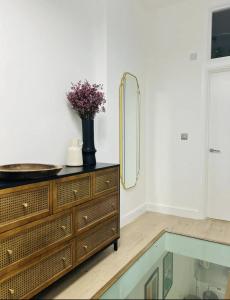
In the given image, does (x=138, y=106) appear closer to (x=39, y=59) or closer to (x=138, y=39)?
(x=138, y=39)

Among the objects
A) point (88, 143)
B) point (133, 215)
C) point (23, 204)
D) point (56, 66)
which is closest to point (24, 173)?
point (23, 204)

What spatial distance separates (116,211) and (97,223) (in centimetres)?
35

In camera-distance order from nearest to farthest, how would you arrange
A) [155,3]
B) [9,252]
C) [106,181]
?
1. [9,252]
2. [106,181]
3. [155,3]

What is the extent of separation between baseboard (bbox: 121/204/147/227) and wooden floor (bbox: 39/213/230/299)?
64 millimetres

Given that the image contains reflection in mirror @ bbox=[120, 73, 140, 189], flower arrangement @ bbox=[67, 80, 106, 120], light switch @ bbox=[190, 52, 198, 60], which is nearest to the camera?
flower arrangement @ bbox=[67, 80, 106, 120]

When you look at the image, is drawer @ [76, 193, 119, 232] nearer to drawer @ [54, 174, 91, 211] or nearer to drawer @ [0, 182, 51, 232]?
drawer @ [54, 174, 91, 211]

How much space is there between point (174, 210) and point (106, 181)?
184 cm

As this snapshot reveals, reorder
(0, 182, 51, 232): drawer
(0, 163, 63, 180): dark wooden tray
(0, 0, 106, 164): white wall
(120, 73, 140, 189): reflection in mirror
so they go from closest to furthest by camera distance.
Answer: (0, 182, 51, 232): drawer < (0, 163, 63, 180): dark wooden tray < (0, 0, 106, 164): white wall < (120, 73, 140, 189): reflection in mirror

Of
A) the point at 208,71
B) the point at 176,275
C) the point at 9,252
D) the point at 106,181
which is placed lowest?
the point at 176,275

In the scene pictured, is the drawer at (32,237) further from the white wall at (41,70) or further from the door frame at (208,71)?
the door frame at (208,71)

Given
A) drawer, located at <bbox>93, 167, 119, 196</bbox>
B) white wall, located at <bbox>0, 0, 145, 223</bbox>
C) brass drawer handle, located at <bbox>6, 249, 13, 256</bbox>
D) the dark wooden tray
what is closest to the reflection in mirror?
white wall, located at <bbox>0, 0, 145, 223</bbox>

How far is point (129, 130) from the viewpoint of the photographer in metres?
3.62

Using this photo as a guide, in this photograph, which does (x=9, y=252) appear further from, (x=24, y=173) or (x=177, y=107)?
(x=177, y=107)

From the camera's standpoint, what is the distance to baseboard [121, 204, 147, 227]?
11.4 ft
